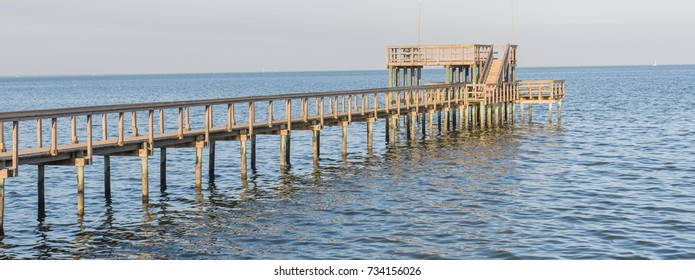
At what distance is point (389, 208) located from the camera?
968 inches

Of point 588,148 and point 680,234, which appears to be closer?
point 680,234

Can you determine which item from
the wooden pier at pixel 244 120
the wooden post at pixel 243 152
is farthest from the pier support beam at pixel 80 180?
the wooden post at pixel 243 152

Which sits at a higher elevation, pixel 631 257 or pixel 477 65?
pixel 477 65

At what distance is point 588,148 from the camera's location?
4091 cm

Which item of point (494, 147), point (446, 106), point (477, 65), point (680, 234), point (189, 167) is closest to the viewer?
point (680, 234)

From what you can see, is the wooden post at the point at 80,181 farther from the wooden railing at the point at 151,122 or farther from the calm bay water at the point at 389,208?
the calm bay water at the point at 389,208

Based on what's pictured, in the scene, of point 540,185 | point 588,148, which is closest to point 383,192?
point 540,185

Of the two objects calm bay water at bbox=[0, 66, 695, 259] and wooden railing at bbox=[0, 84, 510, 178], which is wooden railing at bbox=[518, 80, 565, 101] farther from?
calm bay water at bbox=[0, 66, 695, 259]

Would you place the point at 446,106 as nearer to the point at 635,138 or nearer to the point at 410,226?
the point at 635,138

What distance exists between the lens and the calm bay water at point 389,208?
1983 cm

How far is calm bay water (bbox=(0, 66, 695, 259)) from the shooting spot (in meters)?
19.8

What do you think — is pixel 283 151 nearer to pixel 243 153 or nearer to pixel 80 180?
pixel 243 153

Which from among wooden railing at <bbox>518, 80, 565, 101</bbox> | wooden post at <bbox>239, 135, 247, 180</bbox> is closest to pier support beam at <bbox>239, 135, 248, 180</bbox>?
wooden post at <bbox>239, 135, 247, 180</bbox>

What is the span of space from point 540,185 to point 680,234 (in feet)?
27.1
